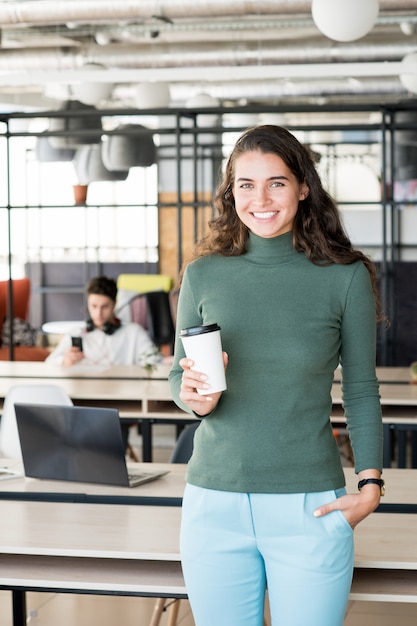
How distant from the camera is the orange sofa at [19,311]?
828cm

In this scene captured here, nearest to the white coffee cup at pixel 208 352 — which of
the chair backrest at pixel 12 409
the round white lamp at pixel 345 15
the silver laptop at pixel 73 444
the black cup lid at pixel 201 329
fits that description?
the black cup lid at pixel 201 329

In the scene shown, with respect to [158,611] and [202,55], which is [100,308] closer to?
[158,611]

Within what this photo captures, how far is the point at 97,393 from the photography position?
16.3ft

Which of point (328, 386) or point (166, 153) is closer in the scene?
point (328, 386)

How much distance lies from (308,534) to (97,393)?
11.0 feet

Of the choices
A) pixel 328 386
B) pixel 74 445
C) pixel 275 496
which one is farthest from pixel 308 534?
pixel 74 445

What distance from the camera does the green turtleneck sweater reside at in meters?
1.75

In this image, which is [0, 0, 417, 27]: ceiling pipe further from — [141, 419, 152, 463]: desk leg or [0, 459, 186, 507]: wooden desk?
[0, 459, 186, 507]: wooden desk

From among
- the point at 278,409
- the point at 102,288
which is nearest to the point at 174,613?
the point at 278,409

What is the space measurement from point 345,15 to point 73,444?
282cm

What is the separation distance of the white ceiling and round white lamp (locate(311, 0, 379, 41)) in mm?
1533

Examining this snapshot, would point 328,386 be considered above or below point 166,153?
below

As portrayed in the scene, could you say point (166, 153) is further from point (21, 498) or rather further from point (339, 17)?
point (21, 498)

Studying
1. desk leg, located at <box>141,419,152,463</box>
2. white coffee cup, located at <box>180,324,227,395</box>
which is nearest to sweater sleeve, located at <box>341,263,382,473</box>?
white coffee cup, located at <box>180,324,227,395</box>
